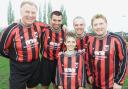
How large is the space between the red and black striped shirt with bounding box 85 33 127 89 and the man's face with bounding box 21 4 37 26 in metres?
1.10

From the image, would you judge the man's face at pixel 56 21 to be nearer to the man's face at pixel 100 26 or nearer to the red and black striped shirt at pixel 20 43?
the red and black striped shirt at pixel 20 43

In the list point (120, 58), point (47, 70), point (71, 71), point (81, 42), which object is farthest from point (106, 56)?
point (47, 70)

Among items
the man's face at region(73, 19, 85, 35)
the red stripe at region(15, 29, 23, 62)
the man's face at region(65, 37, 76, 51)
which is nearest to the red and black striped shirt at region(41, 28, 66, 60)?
the man's face at region(73, 19, 85, 35)

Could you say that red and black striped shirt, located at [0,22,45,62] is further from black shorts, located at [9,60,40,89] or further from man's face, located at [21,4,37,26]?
man's face, located at [21,4,37,26]

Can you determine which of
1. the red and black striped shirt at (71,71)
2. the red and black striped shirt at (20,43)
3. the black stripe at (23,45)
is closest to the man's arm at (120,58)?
the red and black striped shirt at (71,71)

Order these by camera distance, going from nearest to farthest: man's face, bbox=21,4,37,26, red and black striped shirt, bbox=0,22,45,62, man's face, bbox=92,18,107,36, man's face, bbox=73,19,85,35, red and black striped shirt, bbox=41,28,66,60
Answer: man's face, bbox=92,18,107,36, man's face, bbox=21,4,37,26, red and black striped shirt, bbox=0,22,45,62, man's face, bbox=73,19,85,35, red and black striped shirt, bbox=41,28,66,60

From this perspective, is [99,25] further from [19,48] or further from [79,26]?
[19,48]

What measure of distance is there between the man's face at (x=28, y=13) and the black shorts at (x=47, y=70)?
3.90ft

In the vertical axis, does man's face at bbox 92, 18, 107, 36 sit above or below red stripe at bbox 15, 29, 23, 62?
above

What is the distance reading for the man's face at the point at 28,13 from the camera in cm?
535

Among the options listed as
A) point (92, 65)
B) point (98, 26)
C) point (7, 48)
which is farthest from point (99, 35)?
point (7, 48)

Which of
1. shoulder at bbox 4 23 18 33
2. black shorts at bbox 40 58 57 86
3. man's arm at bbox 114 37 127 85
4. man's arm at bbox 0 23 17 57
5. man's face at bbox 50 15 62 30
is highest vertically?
man's face at bbox 50 15 62 30

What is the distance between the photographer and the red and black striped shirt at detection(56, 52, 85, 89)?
5.46 meters

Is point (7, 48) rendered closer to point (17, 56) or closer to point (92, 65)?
point (17, 56)
